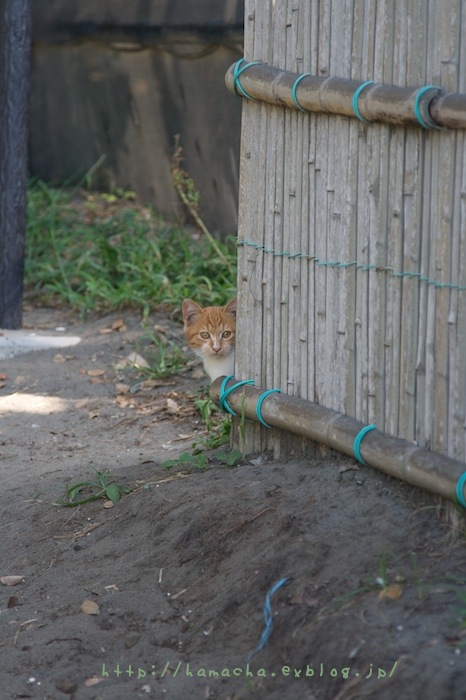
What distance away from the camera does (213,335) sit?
5.57 m

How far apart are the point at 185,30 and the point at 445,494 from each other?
6701mm

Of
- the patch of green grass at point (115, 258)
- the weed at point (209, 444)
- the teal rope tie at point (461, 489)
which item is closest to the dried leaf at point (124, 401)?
the weed at point (209, 444)

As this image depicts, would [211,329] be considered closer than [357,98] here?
No

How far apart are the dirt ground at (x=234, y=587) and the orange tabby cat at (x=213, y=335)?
0.88m

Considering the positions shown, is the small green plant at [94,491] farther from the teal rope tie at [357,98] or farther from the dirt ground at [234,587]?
the teal rope tie at [357,98]

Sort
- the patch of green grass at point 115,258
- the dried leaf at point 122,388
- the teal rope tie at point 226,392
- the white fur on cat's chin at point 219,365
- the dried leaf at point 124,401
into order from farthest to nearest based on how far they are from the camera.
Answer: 1. the patch of green grass at point 115,258
2. the dried leaf at point 122,388
3. the dried leaf at point 124,401
4. the white fur on cat's chin at point 219,365
5. the teal rope tie at point 226,392

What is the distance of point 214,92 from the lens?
874 centimetres

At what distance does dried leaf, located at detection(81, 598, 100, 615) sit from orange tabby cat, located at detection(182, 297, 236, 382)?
191 cm

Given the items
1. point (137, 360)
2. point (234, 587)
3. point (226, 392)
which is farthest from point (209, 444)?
point (137, 360)

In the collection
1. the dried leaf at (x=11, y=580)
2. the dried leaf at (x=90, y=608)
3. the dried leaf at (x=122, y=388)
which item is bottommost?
the dried leaf at (x=11, y=580)

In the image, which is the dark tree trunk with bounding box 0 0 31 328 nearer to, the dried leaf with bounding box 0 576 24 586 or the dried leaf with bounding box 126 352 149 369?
the dried leaf with bounding box 126 352 149 369

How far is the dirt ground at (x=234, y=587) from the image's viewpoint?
9.43ft

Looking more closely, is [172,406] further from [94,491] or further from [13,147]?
[13,147]

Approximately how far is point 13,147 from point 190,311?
2.55 meters
